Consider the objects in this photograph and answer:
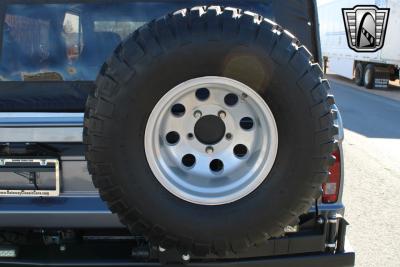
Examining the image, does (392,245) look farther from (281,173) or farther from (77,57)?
(77,57)

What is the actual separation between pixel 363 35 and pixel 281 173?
758 inches

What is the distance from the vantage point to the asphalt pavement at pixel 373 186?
157 inches

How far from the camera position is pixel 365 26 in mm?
18922

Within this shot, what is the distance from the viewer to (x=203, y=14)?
6.56 ft

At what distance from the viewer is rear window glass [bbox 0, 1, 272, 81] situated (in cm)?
Answer: 264

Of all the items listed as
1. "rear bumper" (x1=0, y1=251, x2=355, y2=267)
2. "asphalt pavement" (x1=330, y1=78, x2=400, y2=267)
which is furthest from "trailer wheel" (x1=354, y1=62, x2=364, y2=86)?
"rear bumper" (x1=0, y1=251, x2=355, y2=267)

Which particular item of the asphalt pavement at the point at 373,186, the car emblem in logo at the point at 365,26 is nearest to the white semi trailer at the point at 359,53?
the car emblem in logo at the point at 365,26

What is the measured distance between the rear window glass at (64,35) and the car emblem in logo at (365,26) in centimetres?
1651

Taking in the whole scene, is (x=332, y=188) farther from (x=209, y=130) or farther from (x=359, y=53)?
(x=359, y=53)

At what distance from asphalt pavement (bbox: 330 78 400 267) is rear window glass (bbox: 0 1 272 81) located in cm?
245


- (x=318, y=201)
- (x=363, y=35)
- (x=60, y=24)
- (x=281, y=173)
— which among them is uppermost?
(x=363, y=35)

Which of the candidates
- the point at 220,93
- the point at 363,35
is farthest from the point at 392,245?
the point at 363,35

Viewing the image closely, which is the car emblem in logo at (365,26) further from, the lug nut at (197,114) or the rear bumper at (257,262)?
the lug nut at (197,114)

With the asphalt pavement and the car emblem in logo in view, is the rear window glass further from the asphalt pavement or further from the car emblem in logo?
the car emblem in logo
